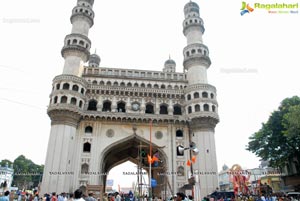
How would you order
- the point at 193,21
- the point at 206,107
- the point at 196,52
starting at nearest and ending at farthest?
the point at 206,107 < the point at 196,52 < the point at 193,21

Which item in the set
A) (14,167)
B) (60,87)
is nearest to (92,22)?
(60,87)

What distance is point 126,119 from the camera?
116ft

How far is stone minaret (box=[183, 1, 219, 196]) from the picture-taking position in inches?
1293

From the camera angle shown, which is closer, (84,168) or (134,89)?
(84,168)

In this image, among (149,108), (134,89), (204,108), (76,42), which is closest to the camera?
(204,108)

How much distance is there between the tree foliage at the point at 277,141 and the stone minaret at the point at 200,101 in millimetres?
5947

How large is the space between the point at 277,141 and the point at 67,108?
89.2 feet

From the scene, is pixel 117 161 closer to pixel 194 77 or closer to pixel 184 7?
pixel 194 77

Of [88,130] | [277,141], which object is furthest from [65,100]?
[277,141]

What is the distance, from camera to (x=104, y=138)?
113ft

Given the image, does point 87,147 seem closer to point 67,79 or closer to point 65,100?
point 65,100

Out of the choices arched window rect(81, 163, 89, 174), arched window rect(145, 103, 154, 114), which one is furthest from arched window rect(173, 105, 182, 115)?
arched window rect(81, 163, 89, 174)

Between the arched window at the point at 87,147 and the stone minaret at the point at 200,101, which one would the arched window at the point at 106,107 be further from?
the stone minaret at the point at 200,101

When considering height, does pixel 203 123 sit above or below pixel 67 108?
below
